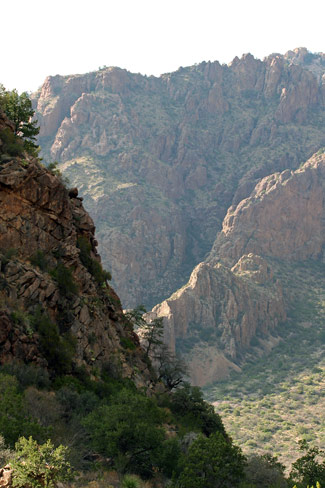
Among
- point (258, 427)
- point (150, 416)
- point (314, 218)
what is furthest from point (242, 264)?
point (150, 416)

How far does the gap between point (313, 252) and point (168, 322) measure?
3060 inches

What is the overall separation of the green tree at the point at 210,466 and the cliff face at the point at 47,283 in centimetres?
1087

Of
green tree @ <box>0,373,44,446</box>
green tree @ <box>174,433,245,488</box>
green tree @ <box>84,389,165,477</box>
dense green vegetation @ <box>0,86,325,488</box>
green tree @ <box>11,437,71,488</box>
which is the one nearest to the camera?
green tree @ <box>11,437,71,488</box>

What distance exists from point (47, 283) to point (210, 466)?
52.7 ft

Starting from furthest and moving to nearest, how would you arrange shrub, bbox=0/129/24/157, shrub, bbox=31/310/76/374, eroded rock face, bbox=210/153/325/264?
eroded rock face, bbox=210/153/325/264 < shrub, bbox=0/129/24/157 < shrub, bbox=31/310/76/374

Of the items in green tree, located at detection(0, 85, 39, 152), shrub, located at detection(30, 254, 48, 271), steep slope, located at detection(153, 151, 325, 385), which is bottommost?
steep slope, located at detection(153, 151, 325, 385)

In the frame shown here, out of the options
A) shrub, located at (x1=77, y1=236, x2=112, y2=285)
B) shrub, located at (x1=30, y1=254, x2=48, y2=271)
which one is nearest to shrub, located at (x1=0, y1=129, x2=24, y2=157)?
shrub, located at (x1=30, y1=254, x2=48, y2=271)

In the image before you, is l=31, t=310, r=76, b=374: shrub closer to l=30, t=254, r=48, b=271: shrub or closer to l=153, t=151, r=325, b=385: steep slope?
l=30, t=254, r=48, b=271: shrub

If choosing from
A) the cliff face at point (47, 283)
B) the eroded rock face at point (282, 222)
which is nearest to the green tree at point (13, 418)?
the cliff face at point (47, 283)

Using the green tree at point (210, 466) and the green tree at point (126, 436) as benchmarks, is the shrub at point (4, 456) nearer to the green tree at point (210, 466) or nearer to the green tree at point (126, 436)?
the green tree at point (126, 436)

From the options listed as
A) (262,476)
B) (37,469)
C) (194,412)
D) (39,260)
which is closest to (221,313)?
(194,412)

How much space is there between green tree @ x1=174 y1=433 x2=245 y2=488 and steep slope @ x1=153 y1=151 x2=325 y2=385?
10402 centimetres

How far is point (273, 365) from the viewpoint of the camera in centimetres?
13462

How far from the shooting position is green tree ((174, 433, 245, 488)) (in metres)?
23.5
